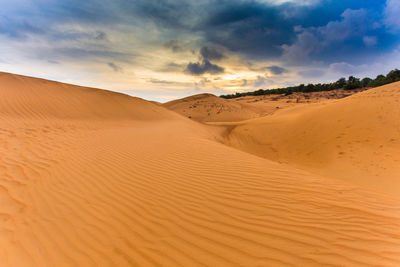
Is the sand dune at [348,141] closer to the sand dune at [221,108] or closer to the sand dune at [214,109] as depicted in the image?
the sand dune at [221,108]

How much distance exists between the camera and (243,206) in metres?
2.66

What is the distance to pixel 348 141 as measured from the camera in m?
7.21

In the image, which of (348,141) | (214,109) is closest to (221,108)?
(214,109)

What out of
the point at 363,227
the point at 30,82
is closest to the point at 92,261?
the point at 363,227

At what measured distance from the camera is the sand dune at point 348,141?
5613mm

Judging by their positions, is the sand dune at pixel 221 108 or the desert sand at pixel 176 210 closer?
the desert sand at pixel 176 210

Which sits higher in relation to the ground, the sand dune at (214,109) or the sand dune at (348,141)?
the sand dune at (214,109)

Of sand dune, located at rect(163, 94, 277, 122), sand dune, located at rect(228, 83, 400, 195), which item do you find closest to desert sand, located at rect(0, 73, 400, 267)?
sand dune, located at rect(228, 83, 400, 195)

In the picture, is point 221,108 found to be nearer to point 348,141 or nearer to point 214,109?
point 214,109

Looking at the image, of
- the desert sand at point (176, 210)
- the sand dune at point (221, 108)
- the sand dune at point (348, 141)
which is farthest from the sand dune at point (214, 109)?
the desert sand at point (176, 210)

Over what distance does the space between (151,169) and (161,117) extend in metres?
12.2

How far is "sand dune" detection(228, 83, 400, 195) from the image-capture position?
18.4 feet

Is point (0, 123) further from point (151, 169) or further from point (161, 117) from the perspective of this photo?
point (161, 117)

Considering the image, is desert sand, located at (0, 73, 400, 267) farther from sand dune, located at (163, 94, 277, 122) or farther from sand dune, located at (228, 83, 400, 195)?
sand dune, located at (163, 94, 277, 122)
